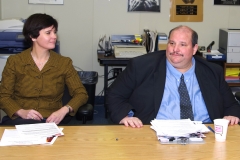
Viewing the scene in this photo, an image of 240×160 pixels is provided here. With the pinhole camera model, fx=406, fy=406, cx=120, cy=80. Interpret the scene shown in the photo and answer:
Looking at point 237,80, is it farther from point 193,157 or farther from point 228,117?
point 193,157

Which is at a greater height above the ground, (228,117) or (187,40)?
(187,40)

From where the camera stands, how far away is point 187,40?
243cm

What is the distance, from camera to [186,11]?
4.73 m

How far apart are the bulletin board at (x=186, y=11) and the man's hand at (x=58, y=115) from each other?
251cm

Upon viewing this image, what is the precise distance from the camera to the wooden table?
5.60ft

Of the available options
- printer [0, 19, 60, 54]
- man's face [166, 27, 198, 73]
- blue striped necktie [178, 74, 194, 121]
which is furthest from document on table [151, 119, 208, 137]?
printer [0, 19, 60, 54]

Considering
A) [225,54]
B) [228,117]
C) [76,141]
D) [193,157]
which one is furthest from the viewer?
[225,54]

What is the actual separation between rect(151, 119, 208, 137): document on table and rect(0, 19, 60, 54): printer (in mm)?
2190

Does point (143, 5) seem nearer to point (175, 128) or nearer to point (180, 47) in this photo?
point (180, 47)

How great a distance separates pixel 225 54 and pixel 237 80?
13.9 inches

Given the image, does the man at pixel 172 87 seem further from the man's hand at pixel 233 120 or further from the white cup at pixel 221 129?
the white cup at pixel 221 129

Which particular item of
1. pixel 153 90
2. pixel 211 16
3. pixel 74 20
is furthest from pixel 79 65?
pixel 153 90

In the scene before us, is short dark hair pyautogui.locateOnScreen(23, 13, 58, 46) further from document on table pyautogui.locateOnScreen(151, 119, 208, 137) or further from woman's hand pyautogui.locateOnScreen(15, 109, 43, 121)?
document on table pyautogui.locateOnScreen(151, 119, 208, 137)

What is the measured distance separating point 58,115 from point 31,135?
0.67 m
